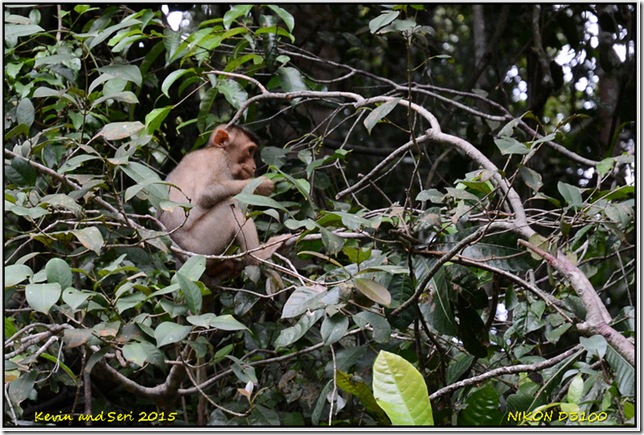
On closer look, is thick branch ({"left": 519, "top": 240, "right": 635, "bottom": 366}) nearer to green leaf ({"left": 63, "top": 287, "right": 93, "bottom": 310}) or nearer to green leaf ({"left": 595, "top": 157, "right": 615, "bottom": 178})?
green leaf ({"left": 595, "top": 157, "right": 615, "bottom": 178})

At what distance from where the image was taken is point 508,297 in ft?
12.3

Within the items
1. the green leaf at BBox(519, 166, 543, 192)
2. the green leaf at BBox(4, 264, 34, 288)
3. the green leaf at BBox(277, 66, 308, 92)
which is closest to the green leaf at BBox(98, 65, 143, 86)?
the green leaf at BBox(277, 66, 308, 92)

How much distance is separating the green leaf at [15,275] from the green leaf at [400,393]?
1767 mm

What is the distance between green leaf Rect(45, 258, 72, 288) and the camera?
3.28 metres

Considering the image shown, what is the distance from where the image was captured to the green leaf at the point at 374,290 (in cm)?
311

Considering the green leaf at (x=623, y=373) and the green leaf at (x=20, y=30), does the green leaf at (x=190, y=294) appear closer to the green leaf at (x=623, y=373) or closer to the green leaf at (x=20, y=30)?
the green leaf at (x=623, y=373)

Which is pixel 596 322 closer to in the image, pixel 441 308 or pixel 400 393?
pixel 400 393

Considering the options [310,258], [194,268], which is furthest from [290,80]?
[194,268]

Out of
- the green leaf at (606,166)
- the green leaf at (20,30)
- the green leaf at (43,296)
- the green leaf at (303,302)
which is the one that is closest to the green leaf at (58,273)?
the green leaf at (43,296)

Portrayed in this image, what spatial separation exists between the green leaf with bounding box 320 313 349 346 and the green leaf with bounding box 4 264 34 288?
1.29 meters

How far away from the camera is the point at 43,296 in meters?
3.11

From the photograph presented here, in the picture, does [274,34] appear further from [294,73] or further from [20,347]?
[20,347]

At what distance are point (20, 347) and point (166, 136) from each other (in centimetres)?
288

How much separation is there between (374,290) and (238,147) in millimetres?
3179
